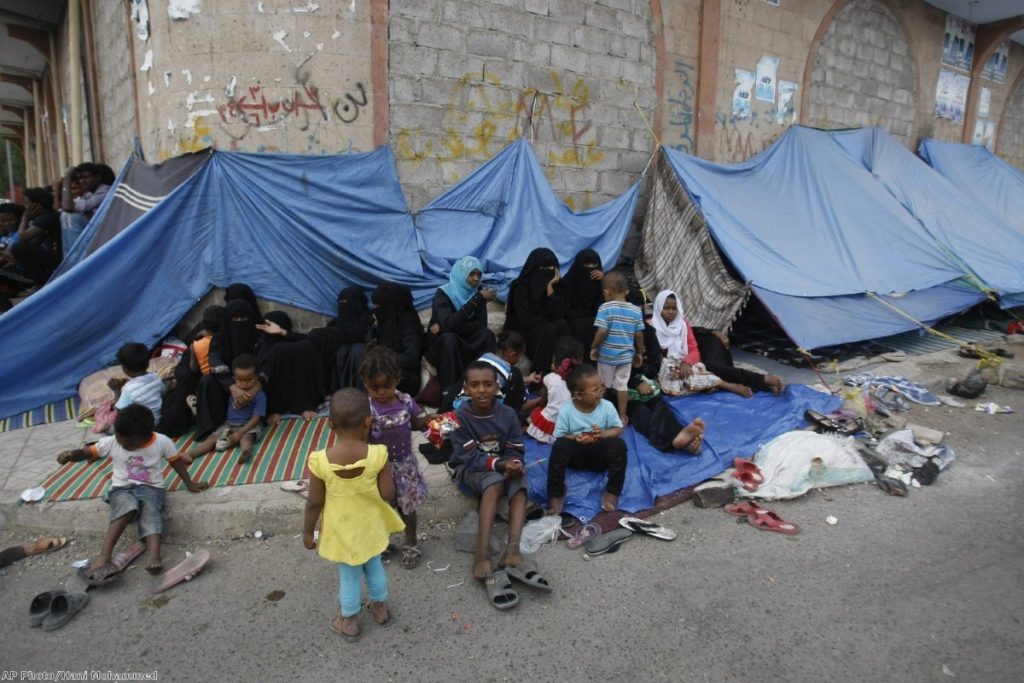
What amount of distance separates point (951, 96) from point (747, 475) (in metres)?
10.6

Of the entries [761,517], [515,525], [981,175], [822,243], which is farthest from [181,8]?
[981,175]

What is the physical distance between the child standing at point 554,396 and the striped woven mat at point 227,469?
140cm

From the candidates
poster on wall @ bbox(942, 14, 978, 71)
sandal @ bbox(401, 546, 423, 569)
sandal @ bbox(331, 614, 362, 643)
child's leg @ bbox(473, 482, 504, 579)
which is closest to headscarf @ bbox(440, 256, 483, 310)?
child's leg @ bbox(473, 482, 504, 579)

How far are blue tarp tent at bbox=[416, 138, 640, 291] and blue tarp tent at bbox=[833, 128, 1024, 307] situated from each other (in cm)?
408

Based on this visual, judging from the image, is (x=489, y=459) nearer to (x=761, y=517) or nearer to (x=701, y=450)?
(x=761, y=517)

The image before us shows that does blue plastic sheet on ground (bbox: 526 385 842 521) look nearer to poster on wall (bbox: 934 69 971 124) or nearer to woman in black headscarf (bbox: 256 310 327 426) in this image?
woman in black headscarf (bbox: 256 310 327 426)

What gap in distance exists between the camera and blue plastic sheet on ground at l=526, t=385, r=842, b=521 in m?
3.66

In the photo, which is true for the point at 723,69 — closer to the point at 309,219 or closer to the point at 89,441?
the point at 309,219

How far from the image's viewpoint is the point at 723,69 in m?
7.71

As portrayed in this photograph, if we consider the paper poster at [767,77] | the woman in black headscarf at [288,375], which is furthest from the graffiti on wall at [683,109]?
the woman in black headscarf at [288,375]

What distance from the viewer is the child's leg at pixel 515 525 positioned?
2965mm

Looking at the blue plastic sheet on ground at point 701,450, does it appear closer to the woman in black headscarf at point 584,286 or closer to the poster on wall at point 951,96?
the woman in black headscarf at point 584,286

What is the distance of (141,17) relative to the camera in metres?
5.45

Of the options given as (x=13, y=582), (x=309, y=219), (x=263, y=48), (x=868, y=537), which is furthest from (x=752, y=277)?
(x=13, y=582)
